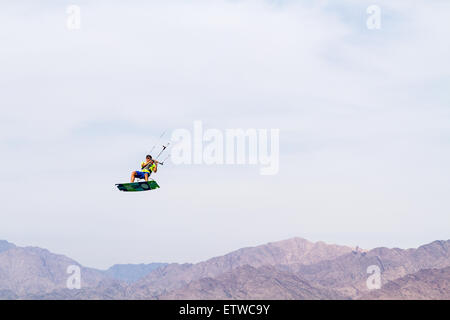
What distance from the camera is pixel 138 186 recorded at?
6856cm

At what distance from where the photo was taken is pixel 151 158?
68.5 metres

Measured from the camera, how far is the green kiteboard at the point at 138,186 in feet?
222

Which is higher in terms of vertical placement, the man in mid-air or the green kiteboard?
the man in mid-air

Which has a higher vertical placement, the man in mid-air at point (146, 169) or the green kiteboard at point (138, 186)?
the man in mid-air at point (146, 169)

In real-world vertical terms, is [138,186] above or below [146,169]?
below

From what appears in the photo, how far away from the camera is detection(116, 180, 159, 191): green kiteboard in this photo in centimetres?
6769
